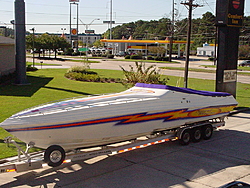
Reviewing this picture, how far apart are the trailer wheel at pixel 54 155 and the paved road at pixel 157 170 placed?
455mm

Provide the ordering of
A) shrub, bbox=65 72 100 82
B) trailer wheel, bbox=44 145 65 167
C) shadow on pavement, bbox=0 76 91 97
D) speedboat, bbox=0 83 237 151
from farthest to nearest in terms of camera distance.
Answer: shrub, bbox=65 72 100 82 → shadow on pavement, bbox=0 76 91 97 → speedboat, bbox=0 83 237 151 → trailer wheel, bbox=44 145 65 167

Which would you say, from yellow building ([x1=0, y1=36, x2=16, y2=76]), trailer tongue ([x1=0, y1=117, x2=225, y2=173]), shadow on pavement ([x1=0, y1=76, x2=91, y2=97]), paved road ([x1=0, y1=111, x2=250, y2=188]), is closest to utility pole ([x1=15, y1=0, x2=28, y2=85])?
shadow on pavement ([x1=0, y1=76, x2=91, y2=97])

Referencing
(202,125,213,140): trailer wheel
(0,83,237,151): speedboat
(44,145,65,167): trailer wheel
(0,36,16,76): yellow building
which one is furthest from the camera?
(0,36,16,76): yellow building

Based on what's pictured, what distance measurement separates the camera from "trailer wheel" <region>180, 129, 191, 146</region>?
1239 cm

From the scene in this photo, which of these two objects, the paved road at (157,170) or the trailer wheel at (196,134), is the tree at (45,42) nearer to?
the trailer wheel at (196,134)

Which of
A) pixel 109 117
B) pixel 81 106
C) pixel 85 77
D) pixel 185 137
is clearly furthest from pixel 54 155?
pixel 85 77

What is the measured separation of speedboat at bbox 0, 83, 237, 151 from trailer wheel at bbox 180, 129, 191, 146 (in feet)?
1.28

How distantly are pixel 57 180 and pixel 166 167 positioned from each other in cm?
333

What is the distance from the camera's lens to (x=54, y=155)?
Answer: 9273 millimetres

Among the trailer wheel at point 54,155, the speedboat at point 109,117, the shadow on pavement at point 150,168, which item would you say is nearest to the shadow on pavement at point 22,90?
the speedboat at point 109,117

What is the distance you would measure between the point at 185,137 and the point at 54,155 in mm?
5316

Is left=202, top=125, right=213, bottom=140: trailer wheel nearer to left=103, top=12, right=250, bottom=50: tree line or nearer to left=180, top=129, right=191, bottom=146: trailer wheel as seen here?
left=180, top=129, right=191, bottom=146: trailer wheel

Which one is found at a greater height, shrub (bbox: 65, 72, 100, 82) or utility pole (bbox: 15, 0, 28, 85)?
utility pole (bbox: 15, 0, 28, 85)

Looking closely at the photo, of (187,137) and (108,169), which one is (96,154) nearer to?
(108,169)
